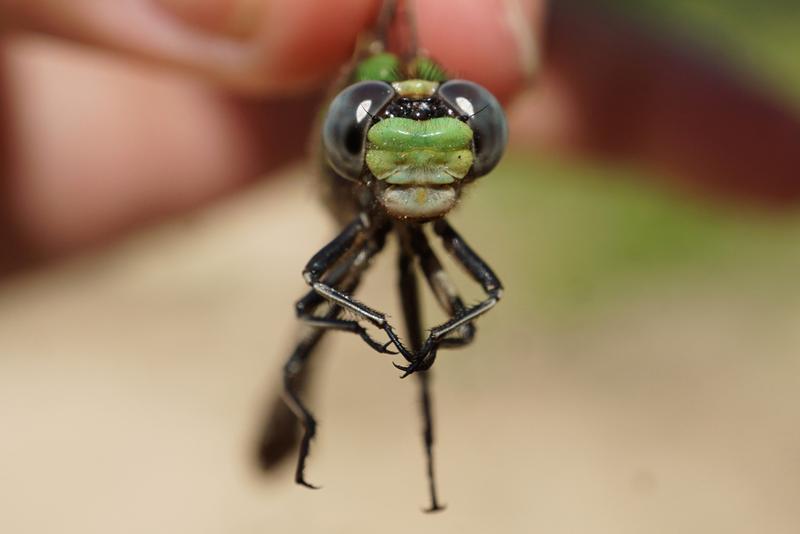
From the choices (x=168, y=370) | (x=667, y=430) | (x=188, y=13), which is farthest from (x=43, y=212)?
(x=667, y=430)

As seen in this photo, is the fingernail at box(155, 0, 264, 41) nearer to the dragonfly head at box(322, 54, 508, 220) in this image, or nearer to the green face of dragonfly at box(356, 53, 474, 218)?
the dragonfly head at box(322, 54, 508, 220)

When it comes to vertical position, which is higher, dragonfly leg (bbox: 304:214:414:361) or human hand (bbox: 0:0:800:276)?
human hand (bbox: 0:0:800:276)

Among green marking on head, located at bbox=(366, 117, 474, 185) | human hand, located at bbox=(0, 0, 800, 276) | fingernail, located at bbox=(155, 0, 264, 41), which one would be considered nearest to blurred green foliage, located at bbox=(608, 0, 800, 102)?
human hand, located at bbox=(0, 0, 800, 276)

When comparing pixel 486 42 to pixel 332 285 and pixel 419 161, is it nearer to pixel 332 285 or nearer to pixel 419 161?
pixel 332 285

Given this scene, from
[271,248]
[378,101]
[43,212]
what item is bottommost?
[378,101]

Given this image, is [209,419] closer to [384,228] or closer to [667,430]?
[667,430]

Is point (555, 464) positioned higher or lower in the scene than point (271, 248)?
lower

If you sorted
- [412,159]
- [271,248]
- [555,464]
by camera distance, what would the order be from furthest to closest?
[271,248] → [555,464] → [412,159]

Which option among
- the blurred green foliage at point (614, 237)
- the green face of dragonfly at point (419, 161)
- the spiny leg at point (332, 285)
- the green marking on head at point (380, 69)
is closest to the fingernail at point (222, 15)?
the green marking on head at point (380, 69)
